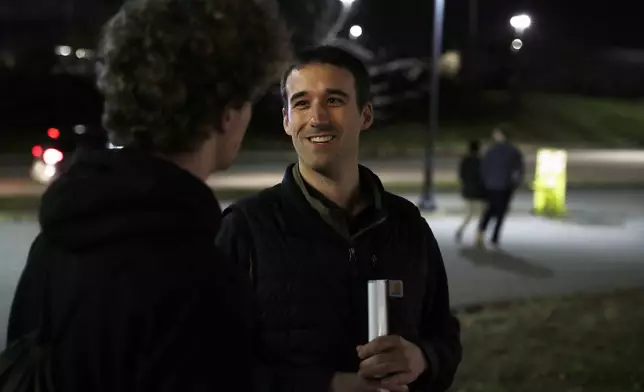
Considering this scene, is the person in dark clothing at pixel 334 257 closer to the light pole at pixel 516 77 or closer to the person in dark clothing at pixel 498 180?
the person in dark clothing at pixel 498 180

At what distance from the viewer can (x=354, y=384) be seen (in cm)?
195

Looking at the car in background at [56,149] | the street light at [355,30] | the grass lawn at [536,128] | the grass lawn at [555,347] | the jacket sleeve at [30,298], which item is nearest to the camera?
the jacket sleeve at [30,298]

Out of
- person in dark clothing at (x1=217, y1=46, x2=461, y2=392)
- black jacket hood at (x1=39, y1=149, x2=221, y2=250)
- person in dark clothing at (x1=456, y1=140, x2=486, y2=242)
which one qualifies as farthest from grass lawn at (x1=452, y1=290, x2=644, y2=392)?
black jacket hood at (x1=39, y1=149, x2=221, y2=250)

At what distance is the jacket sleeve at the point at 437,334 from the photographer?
2250 mm

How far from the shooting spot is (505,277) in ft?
32.1

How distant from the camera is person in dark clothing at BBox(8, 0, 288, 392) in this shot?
4.06 ft

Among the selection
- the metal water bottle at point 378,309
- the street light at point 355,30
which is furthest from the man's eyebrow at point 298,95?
the street light at point 355,30

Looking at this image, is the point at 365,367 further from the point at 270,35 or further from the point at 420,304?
the point at 270,35

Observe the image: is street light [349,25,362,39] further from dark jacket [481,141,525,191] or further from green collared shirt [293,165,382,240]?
green collared shirt [293,165,382,240]

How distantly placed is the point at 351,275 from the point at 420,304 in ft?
0.84

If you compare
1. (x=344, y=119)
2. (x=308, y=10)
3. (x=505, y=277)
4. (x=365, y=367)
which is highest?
(x=308, y=10)

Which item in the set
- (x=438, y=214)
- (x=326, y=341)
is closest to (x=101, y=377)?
(x=326, y=341)

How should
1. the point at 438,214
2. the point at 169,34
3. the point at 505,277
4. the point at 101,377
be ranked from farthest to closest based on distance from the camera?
1. the point at 438,214
2. the point at 505,277
3. the point at 169,34
4. the point at 101,377

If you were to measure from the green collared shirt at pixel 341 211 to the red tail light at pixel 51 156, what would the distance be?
1468 cm
